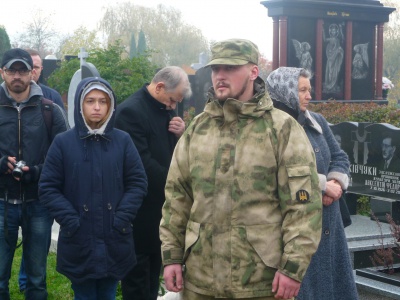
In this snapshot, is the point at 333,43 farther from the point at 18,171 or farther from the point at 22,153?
the point at 18,171

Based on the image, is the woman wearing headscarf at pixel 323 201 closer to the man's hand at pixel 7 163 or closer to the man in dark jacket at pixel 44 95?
the man's hand at pixel 7 163

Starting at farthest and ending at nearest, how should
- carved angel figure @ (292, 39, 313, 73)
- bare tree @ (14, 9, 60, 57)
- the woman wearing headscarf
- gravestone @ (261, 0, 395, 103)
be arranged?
1. bare tree @ (14, 9, 60, 57)
2. carved angel figure @ (292, 39, 313, 73)
3. gravestone @ (261, 0, 395, 103)
4. the woman wearing headscarf

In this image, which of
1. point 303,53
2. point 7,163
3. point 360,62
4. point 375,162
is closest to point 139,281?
point 7,163

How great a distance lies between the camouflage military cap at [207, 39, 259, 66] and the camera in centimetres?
348

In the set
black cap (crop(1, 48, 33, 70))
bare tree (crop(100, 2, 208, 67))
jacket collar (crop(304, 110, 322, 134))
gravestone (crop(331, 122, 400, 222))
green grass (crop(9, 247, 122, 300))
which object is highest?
bare tree (crop(100, 2, 208, 67))

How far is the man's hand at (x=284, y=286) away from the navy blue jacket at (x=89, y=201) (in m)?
1.45

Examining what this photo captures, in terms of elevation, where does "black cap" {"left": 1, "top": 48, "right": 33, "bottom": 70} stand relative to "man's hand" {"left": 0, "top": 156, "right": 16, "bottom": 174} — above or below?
above

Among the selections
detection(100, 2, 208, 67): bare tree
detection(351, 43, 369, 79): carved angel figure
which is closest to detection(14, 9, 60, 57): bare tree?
detection(100, 2, 208, 67): bare tree

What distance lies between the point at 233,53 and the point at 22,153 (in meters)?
2.28

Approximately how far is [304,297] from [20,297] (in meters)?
3.17

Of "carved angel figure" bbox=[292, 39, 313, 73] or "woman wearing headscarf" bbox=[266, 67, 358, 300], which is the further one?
"carved angel figure" bbox=[292, 39, 313, 73]

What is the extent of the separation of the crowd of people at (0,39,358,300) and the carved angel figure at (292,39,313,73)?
2066cm

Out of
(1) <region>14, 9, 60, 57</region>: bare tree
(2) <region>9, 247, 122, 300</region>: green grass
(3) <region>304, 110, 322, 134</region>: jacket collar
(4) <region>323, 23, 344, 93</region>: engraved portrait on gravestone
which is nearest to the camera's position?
(3) <region>304, 110, 322, 134</region>: jacket collar

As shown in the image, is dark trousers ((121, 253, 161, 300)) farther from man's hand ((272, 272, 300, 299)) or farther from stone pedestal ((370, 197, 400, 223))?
stone pedestal ((370, 197, 400, 223))
